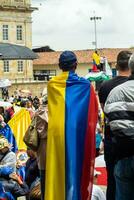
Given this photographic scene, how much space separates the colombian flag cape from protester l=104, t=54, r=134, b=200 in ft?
3.17

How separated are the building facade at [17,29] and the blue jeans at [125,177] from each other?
220 feet

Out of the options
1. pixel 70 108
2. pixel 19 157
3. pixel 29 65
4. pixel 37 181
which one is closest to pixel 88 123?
pixel 70 108

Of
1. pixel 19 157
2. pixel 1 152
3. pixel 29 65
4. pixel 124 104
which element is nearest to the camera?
pixel 124 104

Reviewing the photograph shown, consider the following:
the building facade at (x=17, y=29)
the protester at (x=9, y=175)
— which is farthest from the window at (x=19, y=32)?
the protester at (x=9, y=175)

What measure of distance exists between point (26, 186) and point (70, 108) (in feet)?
7.34

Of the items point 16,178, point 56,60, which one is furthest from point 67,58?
point 56,60

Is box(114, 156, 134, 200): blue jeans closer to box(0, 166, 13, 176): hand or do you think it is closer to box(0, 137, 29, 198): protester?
box(0, 137, 29, 198): protester

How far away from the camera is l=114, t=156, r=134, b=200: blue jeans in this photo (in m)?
4.88

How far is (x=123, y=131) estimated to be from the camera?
4758 mm

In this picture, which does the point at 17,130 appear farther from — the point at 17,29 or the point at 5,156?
the point at 17,29

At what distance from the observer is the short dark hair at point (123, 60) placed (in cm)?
598

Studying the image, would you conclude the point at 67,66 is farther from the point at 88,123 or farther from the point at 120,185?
the point at 120,185

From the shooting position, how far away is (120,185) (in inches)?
197

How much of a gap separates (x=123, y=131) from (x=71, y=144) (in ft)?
4.07
